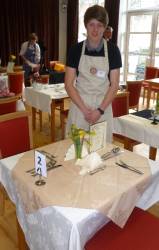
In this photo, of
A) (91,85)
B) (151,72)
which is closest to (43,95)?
(91,85)

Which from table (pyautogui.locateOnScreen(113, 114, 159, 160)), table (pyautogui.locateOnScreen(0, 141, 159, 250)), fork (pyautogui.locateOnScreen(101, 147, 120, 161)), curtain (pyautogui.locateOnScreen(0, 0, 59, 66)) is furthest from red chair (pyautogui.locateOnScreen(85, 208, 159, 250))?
curtain (pyautogui.locateOnScreen(0, 0, 59, 66))

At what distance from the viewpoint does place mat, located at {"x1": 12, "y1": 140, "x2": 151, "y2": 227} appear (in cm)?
123

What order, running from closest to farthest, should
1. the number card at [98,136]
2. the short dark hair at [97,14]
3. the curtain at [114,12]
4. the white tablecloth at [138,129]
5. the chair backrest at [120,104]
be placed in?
1. the number card at [98,136]
2. the short dark hair at [97,14]
3. the white tablecloth at [138,129]
4. the chair backrest at [120,104]
5. the curtain at [114,12]

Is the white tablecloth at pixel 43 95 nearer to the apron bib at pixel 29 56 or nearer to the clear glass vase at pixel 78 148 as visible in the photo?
the clear glass vase at pixel 78 148

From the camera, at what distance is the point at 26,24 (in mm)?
Answer: 7508

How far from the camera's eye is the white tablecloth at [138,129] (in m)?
2.20

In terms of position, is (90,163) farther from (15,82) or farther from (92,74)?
(15,82)

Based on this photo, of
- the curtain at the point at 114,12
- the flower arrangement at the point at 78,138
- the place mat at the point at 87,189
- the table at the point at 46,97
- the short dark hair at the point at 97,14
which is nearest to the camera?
the place mat at the point at 87,189

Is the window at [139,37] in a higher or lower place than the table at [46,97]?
higher

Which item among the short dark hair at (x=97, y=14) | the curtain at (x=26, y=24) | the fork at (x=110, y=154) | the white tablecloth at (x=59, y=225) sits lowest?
the white tablecloth at (x=59, y=225)

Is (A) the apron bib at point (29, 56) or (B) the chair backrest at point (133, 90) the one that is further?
(A) the apron bib at point (29, 56)

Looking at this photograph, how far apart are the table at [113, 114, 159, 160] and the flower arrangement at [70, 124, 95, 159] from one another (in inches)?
31.9

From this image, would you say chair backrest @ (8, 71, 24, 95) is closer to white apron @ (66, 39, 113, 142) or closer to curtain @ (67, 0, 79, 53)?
white apron @ (66, 39, 113, 142)

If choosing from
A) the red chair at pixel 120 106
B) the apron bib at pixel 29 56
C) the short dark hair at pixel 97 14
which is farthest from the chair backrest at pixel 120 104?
the apron bib at pixel 29 56
